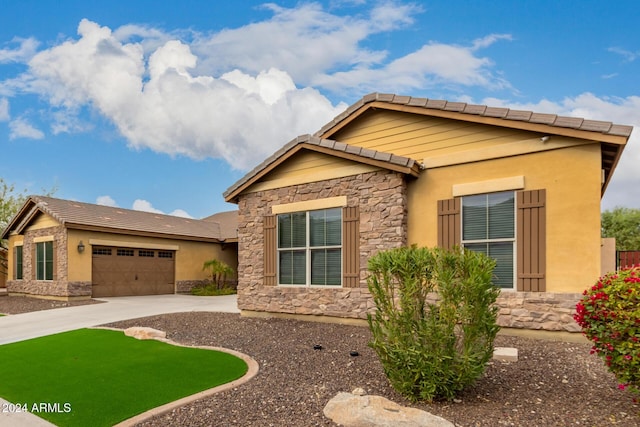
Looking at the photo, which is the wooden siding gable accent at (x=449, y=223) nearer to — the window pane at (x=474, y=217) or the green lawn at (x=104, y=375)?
the window pane at (x=474, y=217)

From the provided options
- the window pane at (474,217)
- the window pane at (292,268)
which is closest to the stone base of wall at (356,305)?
the window pane at (292,268)

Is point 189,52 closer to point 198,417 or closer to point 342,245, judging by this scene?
point 342,245

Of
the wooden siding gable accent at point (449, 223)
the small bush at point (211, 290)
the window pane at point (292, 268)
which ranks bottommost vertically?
the small bush at point (211, 290)

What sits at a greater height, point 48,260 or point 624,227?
point 624,227

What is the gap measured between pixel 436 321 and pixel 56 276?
57.4 ft

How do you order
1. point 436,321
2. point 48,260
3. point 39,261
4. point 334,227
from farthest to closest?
point 39,261 < point 48,260 < point 334,227 < point 436,321

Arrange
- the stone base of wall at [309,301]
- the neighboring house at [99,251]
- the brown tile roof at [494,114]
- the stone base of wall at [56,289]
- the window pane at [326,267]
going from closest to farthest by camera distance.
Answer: the brown tile roof at [494,114] → the stone base of wall at [309,301] → the window pane at [326,267] → the stone base of wall at [56,289] → the neighboring house at [99,251]

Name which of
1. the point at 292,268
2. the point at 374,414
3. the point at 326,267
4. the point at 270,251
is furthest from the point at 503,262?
the point at 270,251

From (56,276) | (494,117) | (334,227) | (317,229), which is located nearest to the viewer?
(494,117)

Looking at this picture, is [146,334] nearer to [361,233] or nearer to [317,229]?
[317,229]

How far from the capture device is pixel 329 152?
9164mm

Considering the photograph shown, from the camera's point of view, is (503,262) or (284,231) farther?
(284,231)

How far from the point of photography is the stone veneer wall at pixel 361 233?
842 centimetres

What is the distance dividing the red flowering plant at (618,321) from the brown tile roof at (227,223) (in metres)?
19.0
